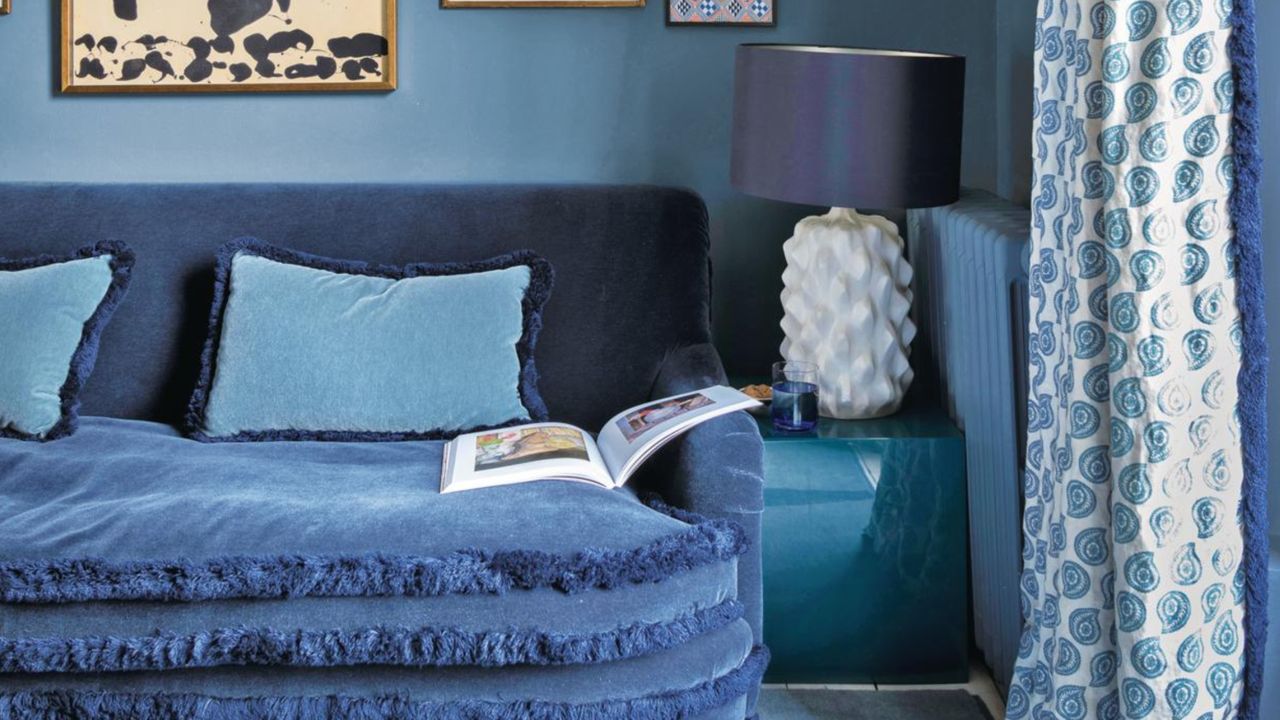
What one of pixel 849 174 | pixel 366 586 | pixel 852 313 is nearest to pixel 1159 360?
pixel 849 174

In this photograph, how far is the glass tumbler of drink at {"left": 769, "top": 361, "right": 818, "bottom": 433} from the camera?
94.0 inches

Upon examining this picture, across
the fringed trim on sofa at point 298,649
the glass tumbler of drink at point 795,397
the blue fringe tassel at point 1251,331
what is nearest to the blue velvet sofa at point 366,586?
the fringed trim on sofa at point 298,649

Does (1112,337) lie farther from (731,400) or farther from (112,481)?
(112,481)

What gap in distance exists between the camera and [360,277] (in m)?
2.51

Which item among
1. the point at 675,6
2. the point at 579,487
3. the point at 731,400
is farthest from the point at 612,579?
the point at 675,6

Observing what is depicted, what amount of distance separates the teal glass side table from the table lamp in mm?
164

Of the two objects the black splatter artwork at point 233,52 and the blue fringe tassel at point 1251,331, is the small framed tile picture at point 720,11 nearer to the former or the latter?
the black splatter artwork at point 233,52

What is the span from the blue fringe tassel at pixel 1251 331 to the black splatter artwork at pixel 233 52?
1802mm

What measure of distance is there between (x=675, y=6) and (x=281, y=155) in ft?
2.97

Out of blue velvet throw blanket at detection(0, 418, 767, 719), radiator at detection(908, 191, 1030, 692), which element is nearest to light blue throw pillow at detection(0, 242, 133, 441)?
blue velvet throw blanket at detection(0, 418, 767, 719)

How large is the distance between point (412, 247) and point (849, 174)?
0.89 meters

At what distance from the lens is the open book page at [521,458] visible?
2.06m

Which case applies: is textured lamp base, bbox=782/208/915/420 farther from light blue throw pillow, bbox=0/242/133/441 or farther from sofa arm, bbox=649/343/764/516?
light blue throw pillow, bbox=0/242/133/441

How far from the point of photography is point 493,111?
2.88 m
